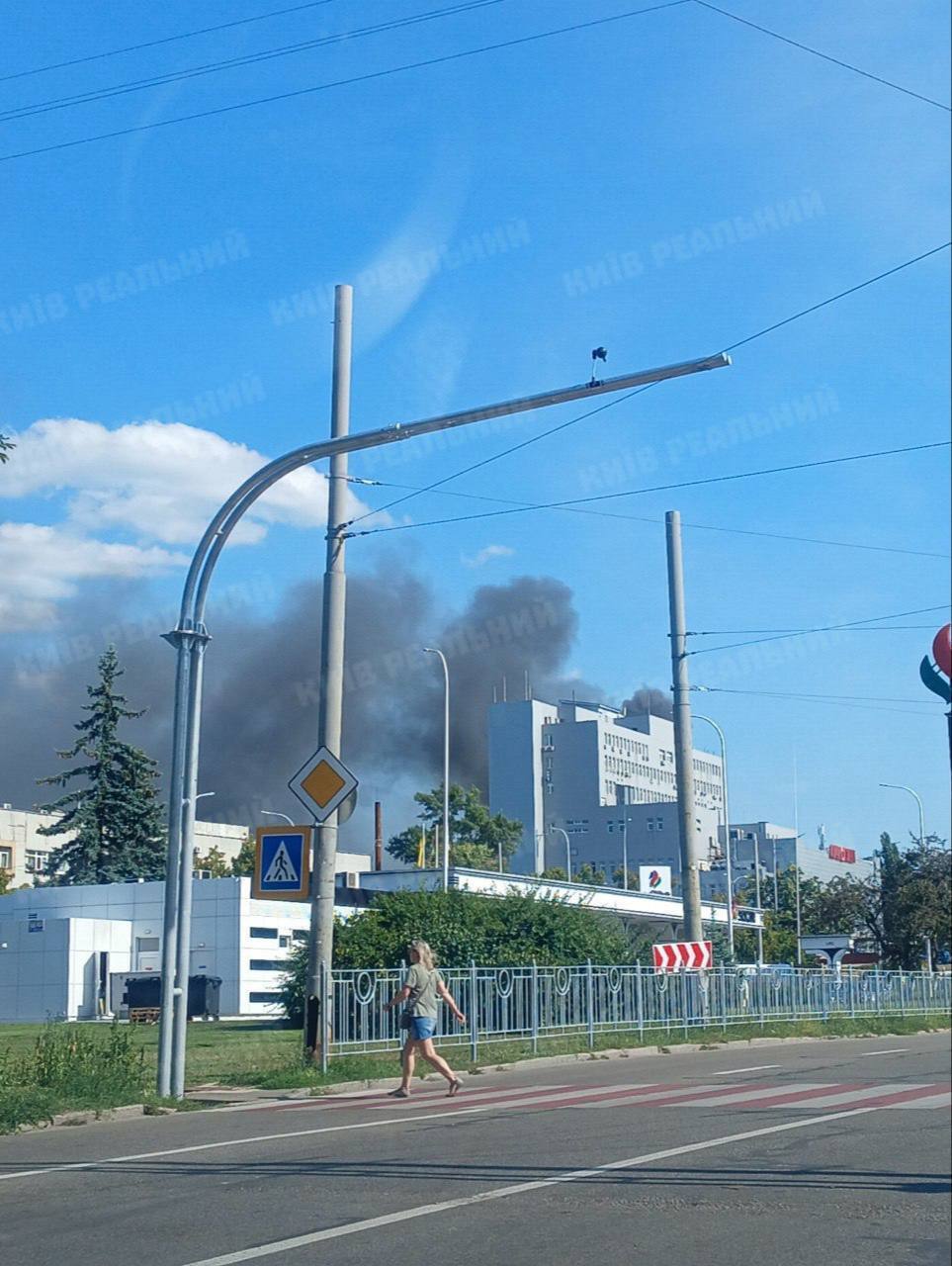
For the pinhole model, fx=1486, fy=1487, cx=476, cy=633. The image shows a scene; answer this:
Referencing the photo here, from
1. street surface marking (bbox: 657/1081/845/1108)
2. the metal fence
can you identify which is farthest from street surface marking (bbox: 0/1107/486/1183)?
the metal fence

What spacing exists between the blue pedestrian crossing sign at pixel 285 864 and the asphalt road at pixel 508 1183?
8.93 feet

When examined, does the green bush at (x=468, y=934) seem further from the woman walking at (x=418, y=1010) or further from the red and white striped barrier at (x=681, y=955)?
the woman walking at (x=418, y=1010)

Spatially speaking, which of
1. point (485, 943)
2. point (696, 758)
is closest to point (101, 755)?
point (485, 943)

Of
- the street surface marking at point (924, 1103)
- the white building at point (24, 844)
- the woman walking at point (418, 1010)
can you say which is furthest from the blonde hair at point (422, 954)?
the white building at point (24, 844)

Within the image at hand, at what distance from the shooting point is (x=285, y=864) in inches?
657

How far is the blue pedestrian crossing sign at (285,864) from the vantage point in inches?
654

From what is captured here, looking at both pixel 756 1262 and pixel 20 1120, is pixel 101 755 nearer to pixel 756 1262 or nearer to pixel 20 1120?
pixel 20 1120

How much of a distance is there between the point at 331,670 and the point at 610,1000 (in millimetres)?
10037

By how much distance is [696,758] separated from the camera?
440 feet

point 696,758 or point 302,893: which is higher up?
point 696,758

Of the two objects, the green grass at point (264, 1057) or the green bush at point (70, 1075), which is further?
the green grass at point (264, 1057)

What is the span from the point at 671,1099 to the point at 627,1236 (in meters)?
7.43

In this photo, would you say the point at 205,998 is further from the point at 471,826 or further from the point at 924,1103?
the point at 471,826

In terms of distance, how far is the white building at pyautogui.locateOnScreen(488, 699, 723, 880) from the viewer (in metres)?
132
